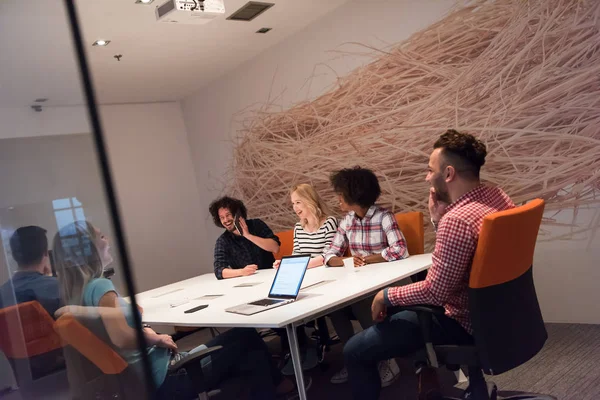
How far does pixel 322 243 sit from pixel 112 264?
3.59 metres

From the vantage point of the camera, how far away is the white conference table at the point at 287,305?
242 cm

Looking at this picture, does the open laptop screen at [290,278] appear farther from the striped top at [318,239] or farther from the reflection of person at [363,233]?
the striped top at [318,239]

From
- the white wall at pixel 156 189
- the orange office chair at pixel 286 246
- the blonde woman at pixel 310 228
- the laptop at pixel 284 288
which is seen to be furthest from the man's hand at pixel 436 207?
the white wall at pixel 156 189

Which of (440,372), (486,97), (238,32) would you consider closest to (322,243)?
(440,372)

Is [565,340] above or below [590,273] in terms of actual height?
below

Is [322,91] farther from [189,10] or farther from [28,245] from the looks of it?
[28,245]

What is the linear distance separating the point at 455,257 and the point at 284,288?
3.22 feet

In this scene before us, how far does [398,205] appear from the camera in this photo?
4.63 meters

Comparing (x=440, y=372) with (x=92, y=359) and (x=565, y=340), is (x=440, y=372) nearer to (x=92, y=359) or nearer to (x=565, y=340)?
(x=565, y=340)

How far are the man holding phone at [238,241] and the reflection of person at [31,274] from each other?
3.44 metres

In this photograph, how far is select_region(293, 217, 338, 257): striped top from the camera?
4137 mm

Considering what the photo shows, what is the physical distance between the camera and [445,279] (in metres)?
2.15

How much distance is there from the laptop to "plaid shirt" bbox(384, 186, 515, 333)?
56 cm

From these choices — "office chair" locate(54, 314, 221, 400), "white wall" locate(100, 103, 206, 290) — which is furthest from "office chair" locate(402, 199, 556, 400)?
"white wall" locate(100, 103, 206, 290)
